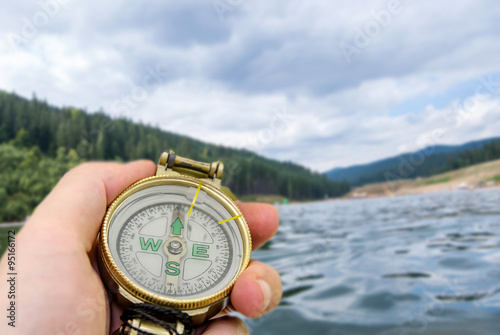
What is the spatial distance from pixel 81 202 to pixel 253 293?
2.90 ft

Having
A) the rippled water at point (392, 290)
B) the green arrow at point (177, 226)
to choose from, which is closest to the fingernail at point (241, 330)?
the green arrow at point (177, 226)

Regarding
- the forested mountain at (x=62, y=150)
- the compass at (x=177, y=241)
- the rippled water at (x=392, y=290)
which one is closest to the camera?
the compass at (x=177, y=241)

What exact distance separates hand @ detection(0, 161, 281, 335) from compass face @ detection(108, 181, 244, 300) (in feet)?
0.38

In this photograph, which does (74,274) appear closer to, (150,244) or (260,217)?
(150,244)

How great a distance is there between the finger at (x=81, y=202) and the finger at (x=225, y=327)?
2.21 ft

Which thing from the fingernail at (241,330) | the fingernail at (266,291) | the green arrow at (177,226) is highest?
the green arrow at (177,226)

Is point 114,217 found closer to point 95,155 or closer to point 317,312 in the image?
point 317,312

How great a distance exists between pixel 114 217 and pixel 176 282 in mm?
444

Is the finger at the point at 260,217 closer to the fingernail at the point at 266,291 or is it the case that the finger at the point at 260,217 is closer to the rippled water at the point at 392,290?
the fingernail at the point at 266,291

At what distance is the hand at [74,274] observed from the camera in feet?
4.84

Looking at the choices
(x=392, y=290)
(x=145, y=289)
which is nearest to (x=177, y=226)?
(x=145, y=289)

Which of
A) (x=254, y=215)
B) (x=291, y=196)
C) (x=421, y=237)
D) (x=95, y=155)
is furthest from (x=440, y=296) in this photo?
(x=291, y=196)

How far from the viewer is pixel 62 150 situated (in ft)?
222

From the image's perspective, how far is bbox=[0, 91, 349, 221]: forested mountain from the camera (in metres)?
56.9
